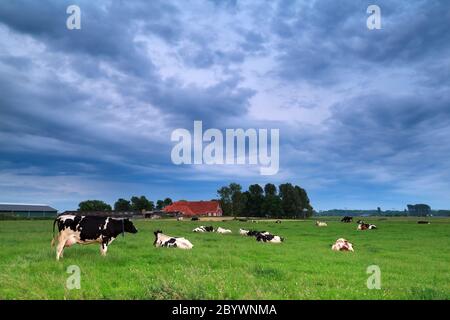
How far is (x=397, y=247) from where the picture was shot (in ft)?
91.6

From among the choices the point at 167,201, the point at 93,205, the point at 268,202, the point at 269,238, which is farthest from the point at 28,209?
the point at 269,238

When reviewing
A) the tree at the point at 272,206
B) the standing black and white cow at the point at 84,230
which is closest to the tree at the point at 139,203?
the tree at the point at 272,206

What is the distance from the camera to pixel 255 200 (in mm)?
148625

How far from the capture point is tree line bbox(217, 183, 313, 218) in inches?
5684

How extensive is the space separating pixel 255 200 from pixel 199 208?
2206 centimetres

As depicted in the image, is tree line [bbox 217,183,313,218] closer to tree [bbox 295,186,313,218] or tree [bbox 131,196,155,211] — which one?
tree [bbox 295,186,313,218]

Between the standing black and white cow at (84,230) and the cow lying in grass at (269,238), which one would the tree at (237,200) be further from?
the standing black and white cow at (84,230)

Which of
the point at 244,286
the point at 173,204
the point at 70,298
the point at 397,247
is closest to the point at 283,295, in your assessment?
the point at 244,286

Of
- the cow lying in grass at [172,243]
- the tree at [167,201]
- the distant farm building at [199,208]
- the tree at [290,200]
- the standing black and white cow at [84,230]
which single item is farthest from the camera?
the tree at [167,201]

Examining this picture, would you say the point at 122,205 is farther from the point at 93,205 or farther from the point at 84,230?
the point at 84,230

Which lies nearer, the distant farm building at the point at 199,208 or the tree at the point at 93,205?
the tree at the point at 93,205

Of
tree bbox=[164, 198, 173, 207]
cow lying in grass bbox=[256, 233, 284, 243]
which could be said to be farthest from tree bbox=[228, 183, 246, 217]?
cow lying in grass bbox=[256, 233, 284, 243]

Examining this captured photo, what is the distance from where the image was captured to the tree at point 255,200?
147 meters
